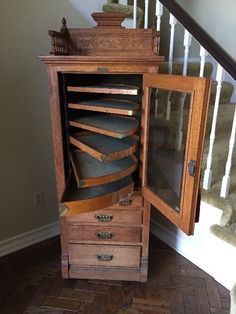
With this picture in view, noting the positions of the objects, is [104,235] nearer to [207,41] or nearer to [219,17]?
[207,41]

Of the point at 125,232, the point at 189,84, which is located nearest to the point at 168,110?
the point at 189,84

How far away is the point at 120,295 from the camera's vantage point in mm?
1624

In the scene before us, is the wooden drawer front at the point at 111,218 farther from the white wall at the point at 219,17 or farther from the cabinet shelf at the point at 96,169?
the white wall at the point at 219,17

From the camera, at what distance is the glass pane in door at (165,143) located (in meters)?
1.25

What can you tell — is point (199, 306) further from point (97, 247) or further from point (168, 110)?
point (168, 110)

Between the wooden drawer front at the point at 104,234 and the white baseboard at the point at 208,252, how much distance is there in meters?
0.42

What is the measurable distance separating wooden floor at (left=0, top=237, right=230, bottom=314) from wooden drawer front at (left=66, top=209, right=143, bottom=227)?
1.42 feet

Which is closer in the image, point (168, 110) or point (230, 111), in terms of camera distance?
point (168, 110)

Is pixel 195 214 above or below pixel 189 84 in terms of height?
below

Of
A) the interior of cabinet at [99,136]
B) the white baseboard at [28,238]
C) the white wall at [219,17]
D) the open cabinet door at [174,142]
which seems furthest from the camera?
the white wall at [219,17]

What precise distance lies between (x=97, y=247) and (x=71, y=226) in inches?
7.7

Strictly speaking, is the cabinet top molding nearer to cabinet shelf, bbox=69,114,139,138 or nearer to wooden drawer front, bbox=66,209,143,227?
cabinet shelf, bbox=69,114,139,138

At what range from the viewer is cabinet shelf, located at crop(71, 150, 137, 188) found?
3.84ft

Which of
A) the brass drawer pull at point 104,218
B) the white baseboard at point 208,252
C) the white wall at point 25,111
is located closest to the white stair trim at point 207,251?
the white baseboard at point 208,252
